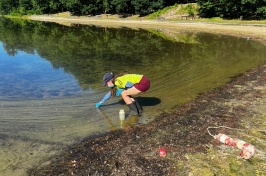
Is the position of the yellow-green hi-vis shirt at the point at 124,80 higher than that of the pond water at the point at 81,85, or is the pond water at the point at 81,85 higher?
the yellow-green hi-vis shirt at the point at 124,80

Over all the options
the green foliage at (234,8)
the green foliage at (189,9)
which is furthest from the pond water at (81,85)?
the green foliage at (189,9)

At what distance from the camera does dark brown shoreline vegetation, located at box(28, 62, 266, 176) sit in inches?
302

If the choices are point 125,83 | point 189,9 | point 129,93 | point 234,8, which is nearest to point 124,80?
point 125,83

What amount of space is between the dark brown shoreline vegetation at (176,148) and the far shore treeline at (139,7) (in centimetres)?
4784

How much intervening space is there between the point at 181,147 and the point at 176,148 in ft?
0.54

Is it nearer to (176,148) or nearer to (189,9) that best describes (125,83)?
(176,148)

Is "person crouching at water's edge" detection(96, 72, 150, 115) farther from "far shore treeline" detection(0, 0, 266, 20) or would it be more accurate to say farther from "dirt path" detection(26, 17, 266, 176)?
"far shore treeline" detection(0, 0, 266, 20)

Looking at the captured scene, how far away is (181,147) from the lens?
8727 mm

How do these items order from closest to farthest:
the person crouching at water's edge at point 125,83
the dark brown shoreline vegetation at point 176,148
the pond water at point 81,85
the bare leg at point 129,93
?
the dark brown shoreline vegetation at point 176,148 < the pond water at point 81,85 < the person crouching at water's edge at point 125,83 < the bare leg at point 129,93

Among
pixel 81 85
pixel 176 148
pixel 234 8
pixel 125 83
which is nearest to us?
pixel 176 148

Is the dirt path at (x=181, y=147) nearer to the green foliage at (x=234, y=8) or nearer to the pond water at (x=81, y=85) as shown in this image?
the pond water at (x=81, y=85)

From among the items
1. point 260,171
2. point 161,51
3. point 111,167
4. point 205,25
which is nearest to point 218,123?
point 260,171

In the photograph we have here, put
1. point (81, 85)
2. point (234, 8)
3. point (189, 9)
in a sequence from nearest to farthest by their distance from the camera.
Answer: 1. point (81, 85)
2. point (234, 8)
3. point (189, 9)

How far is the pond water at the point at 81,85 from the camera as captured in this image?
32.5 feet
